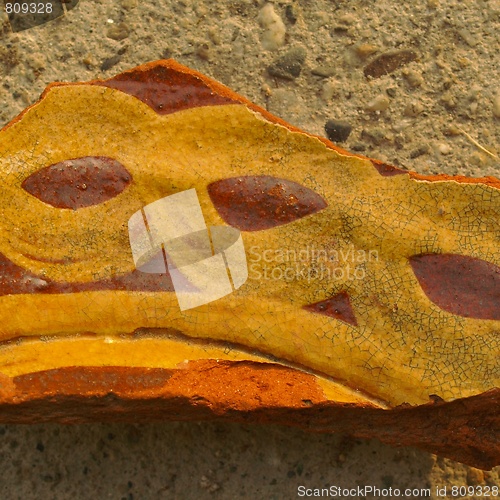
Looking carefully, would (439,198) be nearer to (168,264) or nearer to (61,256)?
(168,264)

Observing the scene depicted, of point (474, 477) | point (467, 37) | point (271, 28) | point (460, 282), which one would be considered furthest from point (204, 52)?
point (474, 477)

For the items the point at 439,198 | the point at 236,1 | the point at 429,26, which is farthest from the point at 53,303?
the point at 429,26

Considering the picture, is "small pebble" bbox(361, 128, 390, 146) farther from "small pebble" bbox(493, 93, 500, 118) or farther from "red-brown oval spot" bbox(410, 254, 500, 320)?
"red-brown oval spot" bbox(410, 254, 500, 320)

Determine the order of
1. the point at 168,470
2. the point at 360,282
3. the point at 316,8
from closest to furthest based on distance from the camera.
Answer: the point at 360,282 → the point at 168,470 → the point at 316,8

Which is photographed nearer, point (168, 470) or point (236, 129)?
point (236, 129)

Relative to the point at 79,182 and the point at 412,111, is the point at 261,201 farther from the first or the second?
the point at 412,111

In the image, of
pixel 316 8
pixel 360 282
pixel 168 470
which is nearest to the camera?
pixel 360 282

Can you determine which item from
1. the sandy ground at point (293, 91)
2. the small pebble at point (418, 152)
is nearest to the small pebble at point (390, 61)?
the sandy ground at point (293, 91)
